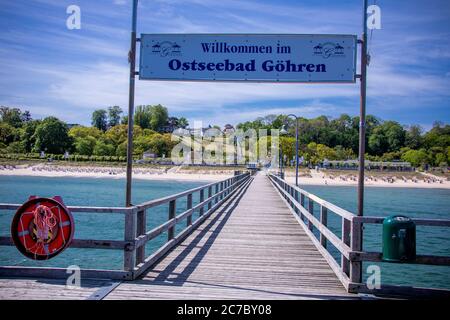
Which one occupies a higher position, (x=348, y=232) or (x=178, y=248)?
(x=348, y=232)

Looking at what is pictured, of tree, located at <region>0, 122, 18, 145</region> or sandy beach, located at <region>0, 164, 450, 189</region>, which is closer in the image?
sandy beach, located at <region>0, 164, 450, 189</region>

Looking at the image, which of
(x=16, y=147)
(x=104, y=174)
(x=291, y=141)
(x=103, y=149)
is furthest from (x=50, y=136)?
(x=291, y=141)

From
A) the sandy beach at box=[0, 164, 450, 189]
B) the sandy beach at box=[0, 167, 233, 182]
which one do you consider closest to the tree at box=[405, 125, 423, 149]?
the sandy beach at box=[0, 164, 450, 189]

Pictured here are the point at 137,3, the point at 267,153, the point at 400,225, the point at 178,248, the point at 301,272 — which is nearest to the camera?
the point at 400,225

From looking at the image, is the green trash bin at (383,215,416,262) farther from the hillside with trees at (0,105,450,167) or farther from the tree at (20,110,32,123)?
the tree at (20,110,32,123)

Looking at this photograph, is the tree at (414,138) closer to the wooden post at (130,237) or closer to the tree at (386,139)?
the tree at (386,139)

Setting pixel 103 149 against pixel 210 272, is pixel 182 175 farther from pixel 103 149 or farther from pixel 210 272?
pixel 210 272

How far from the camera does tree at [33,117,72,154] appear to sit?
13166cm

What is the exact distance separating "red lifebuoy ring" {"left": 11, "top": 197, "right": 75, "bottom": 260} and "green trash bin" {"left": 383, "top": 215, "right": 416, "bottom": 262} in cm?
404

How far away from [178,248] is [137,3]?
4625 mm

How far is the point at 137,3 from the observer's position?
6332 mm

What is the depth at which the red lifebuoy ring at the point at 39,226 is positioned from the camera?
528cm

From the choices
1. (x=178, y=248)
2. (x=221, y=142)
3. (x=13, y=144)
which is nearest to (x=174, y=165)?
(x=221, y=142)
